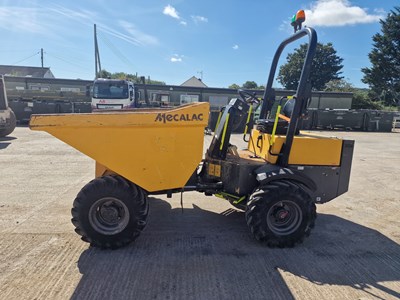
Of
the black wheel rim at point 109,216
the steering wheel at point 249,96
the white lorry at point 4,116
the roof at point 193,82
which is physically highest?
the roof at point 193,82

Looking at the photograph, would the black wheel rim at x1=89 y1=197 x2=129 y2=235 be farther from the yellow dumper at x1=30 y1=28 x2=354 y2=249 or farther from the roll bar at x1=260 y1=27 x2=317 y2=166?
the roll bar at x1=260 y1=27 x2=317 y2=166

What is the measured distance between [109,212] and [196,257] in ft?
3.68

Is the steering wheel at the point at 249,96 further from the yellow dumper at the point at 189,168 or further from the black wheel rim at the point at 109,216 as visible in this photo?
the black wheel rim at the point at 109,216

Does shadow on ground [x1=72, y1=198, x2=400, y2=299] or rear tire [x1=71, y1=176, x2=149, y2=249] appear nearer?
shadow on ground [x1=72, y1=198, x2=400, y2=299]

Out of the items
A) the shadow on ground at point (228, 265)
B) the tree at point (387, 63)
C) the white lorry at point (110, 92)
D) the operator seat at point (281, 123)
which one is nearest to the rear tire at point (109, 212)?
the shadow on ground at point (228, 265)

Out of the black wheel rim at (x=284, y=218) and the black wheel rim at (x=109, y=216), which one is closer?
the black wheel rim at (x=109, y=216)

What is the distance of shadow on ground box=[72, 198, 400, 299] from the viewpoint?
2.88 m

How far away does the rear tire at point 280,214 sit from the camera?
3.62m

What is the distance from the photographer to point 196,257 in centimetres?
346

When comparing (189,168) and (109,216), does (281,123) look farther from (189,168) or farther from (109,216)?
(109,216)

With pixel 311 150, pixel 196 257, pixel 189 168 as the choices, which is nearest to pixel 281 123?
pixel 311 150

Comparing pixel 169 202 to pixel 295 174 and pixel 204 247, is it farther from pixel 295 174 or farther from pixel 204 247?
pixel 295 174

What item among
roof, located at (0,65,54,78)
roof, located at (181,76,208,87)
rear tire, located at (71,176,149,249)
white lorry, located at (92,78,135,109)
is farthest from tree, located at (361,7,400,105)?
roof, located at (0,65,54,78)

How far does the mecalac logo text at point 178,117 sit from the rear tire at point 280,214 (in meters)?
1.12
